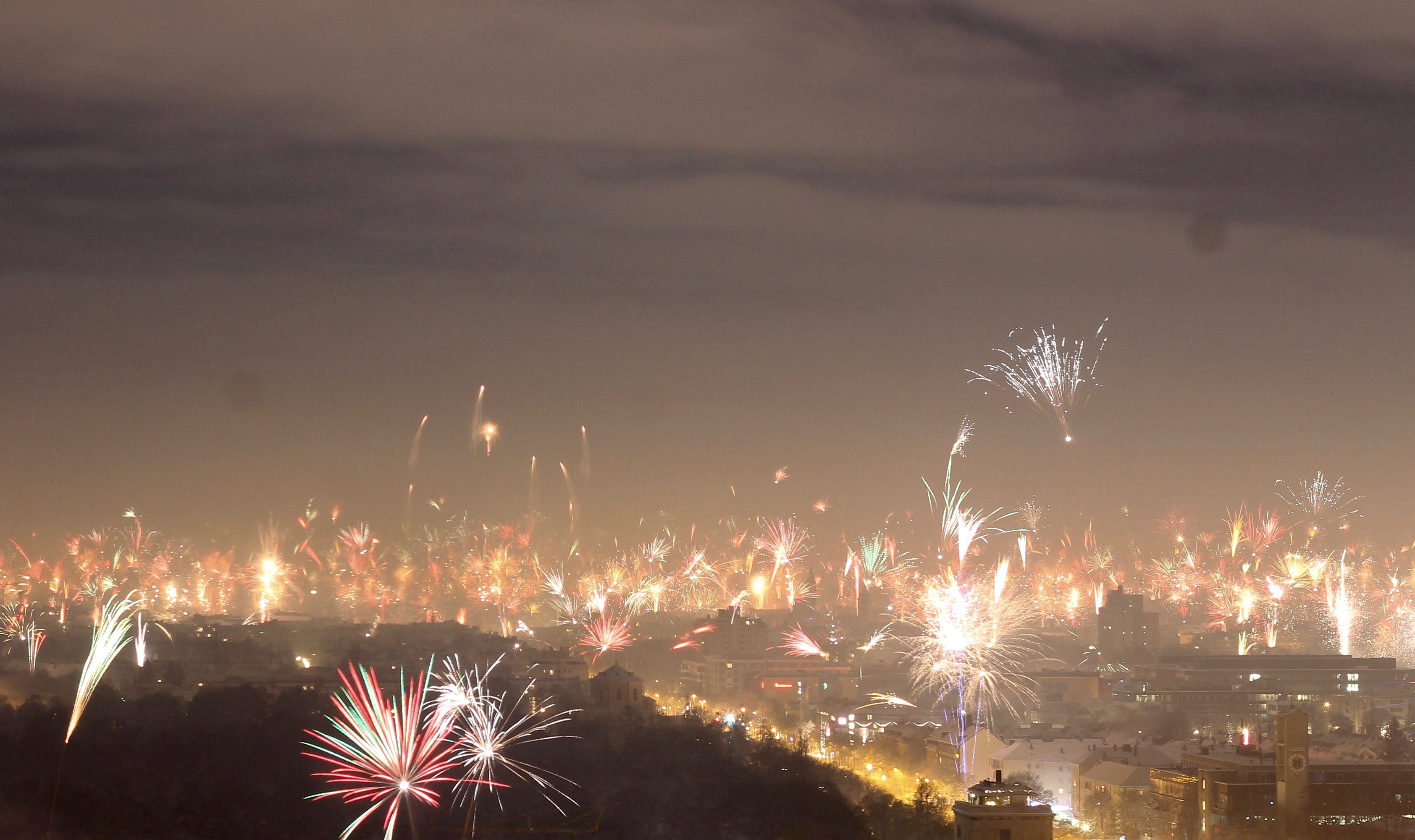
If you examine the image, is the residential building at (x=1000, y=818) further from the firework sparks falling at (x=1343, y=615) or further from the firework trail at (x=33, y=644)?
the firework sparks falling at (x=1343, y=615)

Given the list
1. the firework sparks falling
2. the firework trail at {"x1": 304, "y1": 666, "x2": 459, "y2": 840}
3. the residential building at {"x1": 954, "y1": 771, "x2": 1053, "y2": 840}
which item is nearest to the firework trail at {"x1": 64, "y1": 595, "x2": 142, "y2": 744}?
the firework trail at {"x1": 304, "y1": 666, "x2": 459, "y2": 840}

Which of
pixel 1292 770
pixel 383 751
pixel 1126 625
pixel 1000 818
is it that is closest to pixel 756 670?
pixel 1126 625

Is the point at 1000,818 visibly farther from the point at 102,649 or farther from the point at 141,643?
the point at 141,643

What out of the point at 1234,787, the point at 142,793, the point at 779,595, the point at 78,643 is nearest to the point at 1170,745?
the point at 1234,787

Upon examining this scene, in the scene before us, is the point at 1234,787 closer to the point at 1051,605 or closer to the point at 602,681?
the point at 602,681

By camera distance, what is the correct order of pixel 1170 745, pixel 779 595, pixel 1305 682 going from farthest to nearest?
pixel 779 595 → pixel 1305 682 → pixel 1170 745

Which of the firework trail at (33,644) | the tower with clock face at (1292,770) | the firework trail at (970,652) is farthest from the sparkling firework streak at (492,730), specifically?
the tower with clock face at (1292,770)
